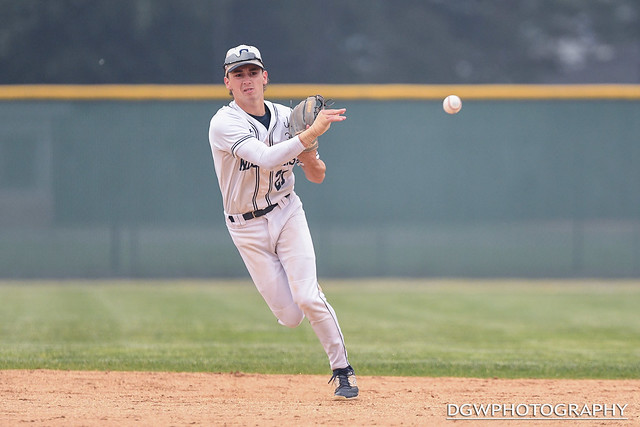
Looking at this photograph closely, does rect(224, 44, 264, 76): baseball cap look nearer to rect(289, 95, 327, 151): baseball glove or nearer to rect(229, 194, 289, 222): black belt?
rect(289, 95, 327, 151): baseball glove

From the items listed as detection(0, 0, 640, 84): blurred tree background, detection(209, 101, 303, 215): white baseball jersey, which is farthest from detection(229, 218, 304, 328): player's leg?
detection(0, 0, 640, 84): blurred tree background

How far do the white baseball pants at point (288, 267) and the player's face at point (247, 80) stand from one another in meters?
0.58

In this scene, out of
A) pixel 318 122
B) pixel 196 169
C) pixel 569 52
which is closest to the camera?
pixel 318 122

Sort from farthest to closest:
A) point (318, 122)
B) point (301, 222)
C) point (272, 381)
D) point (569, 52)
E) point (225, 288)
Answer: point (569, 52) < point (225, 288) < point (272, 381) < point (301, 222) < point (318, 122)

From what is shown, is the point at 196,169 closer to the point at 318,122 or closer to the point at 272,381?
the point at 272,381

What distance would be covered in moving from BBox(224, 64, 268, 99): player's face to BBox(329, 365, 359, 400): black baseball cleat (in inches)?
58.7

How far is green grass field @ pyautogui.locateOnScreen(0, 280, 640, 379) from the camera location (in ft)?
21.2

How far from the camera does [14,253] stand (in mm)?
12398

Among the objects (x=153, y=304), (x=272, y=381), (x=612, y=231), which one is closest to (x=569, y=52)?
(x=612, y=231)

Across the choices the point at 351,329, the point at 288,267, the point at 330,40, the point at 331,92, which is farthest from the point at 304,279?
the point at 330,40

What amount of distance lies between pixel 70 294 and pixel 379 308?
12.1ft

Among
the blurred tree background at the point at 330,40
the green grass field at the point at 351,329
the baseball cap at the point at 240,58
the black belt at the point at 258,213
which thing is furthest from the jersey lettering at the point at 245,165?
the blurred tree background at the point at 330,40

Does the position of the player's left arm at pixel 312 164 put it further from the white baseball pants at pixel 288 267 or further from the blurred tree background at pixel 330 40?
the blurred tree background at pixel 330 40

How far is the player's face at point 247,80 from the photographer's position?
4.93 metres
